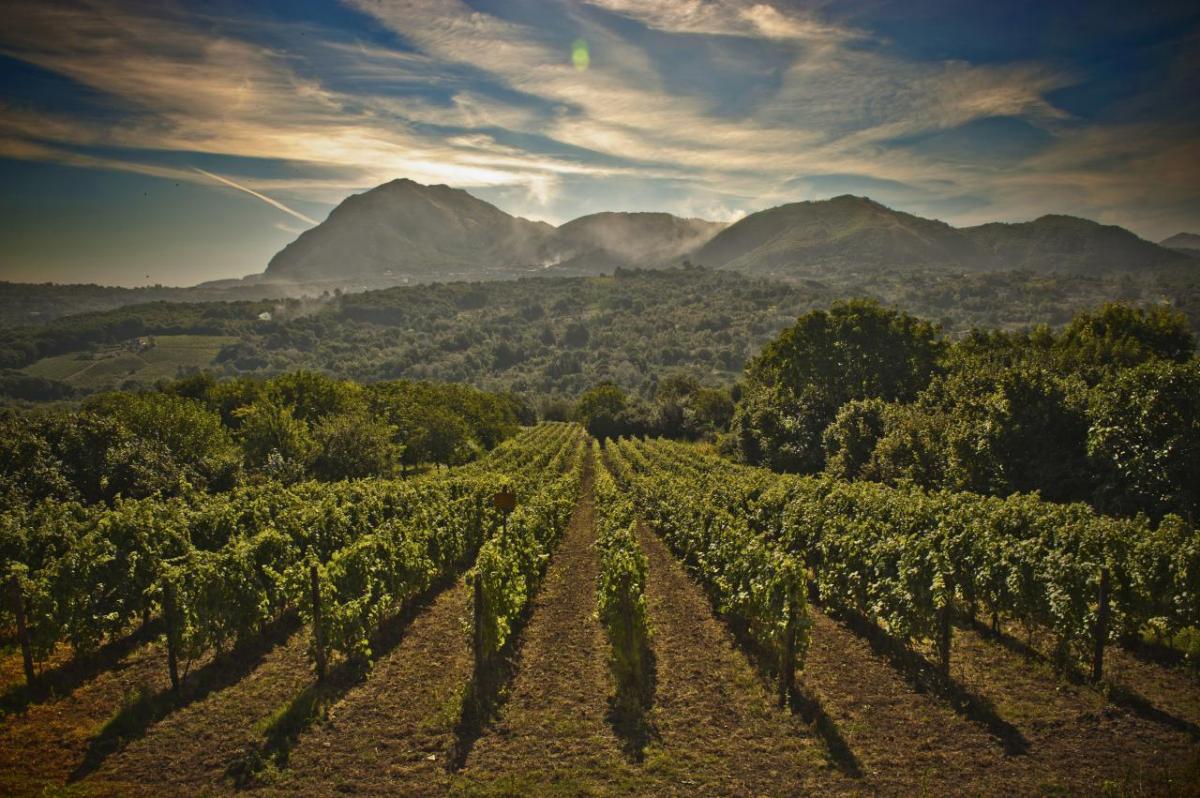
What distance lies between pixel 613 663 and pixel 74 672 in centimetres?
1108

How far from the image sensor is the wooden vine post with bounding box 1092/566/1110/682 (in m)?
11.0

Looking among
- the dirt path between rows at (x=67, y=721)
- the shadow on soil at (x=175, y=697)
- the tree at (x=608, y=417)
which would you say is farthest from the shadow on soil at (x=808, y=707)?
the tree at (x=608, y=417)

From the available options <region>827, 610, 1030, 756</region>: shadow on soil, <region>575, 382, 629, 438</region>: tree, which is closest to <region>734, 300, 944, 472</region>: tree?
<region>827, 610, 1030, 756</region>: shadow on soil

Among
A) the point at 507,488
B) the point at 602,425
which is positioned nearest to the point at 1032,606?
the point at 507,488

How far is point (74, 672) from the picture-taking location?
485 inches

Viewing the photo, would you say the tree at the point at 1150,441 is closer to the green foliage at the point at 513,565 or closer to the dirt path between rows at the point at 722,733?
the dirt path between rows at the point at 722,733

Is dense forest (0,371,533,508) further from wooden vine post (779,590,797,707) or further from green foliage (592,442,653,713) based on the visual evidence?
wooden vine post (779,590,797,707)

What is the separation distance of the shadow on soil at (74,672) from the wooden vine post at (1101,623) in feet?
63.3

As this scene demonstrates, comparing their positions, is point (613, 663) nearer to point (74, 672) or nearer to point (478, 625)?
point (478, 625)

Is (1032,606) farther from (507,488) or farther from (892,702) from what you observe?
(507,488)

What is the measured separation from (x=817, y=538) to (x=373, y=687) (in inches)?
506

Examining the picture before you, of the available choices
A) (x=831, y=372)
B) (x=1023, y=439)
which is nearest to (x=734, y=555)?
(x=1023, y=439)

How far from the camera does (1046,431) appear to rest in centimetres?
2477

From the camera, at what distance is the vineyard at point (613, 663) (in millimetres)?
9070
